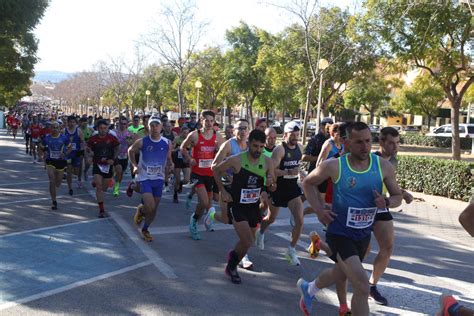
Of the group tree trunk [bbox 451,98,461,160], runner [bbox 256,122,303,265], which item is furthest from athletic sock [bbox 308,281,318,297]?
tree trunk [bbox 451,98,461,160]

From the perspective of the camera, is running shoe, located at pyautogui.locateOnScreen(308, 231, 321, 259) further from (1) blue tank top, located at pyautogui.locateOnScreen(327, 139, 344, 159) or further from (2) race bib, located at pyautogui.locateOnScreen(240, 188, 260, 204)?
(1) blue tank top, located at pyautogui.locateOnScreen(327, 139, 344, 159)

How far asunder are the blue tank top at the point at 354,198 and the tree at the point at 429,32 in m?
12.0

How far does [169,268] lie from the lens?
5.87 m

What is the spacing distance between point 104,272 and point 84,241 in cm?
150

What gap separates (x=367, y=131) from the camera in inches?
153

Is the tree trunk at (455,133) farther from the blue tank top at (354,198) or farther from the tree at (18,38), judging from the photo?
the tree at (18,38)

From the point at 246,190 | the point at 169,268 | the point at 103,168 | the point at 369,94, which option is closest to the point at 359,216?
the point at 246,190

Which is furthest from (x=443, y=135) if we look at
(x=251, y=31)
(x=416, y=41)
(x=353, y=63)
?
(x=416, y=41)

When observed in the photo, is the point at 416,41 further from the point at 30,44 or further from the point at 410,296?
the point at 30,44

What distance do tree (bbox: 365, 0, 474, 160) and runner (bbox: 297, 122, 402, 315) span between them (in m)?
12.0

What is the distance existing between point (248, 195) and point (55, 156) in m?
5.58

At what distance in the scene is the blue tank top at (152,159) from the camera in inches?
282

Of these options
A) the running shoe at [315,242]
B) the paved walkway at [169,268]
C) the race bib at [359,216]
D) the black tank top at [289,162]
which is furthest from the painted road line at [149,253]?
the race bib at [359,216]

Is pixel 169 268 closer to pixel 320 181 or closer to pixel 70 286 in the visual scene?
pixel 70 286
